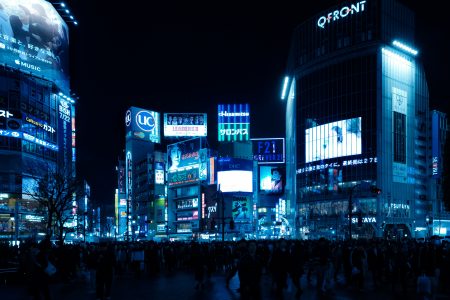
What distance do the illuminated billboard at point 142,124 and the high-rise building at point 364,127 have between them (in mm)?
49801

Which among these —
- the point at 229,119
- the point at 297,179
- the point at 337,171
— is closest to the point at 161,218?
the point at 229,119

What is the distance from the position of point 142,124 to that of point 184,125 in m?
30.2

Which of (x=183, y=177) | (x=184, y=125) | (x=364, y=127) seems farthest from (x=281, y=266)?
(x=183, y=177)

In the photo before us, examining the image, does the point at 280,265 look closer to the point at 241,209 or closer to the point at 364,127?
the point at 364,127

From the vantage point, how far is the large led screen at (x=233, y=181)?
329 feet

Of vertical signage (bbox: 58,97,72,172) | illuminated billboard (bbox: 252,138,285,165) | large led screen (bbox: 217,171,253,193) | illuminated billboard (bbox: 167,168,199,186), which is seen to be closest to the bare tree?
vertical signage (bbox: 58,97,72,172)

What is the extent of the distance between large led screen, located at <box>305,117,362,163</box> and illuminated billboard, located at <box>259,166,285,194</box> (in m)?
26.2

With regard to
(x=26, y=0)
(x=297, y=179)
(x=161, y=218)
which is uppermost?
(x=26, y=0)

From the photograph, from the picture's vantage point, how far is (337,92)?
9275cm

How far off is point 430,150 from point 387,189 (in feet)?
46.3

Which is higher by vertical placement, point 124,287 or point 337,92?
point 337,92

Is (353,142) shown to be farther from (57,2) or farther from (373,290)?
(373,290)

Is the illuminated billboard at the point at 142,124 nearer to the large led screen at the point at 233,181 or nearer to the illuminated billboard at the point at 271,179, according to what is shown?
the illuminated billboard at the point at 271,179

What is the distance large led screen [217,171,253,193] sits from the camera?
100 meters
